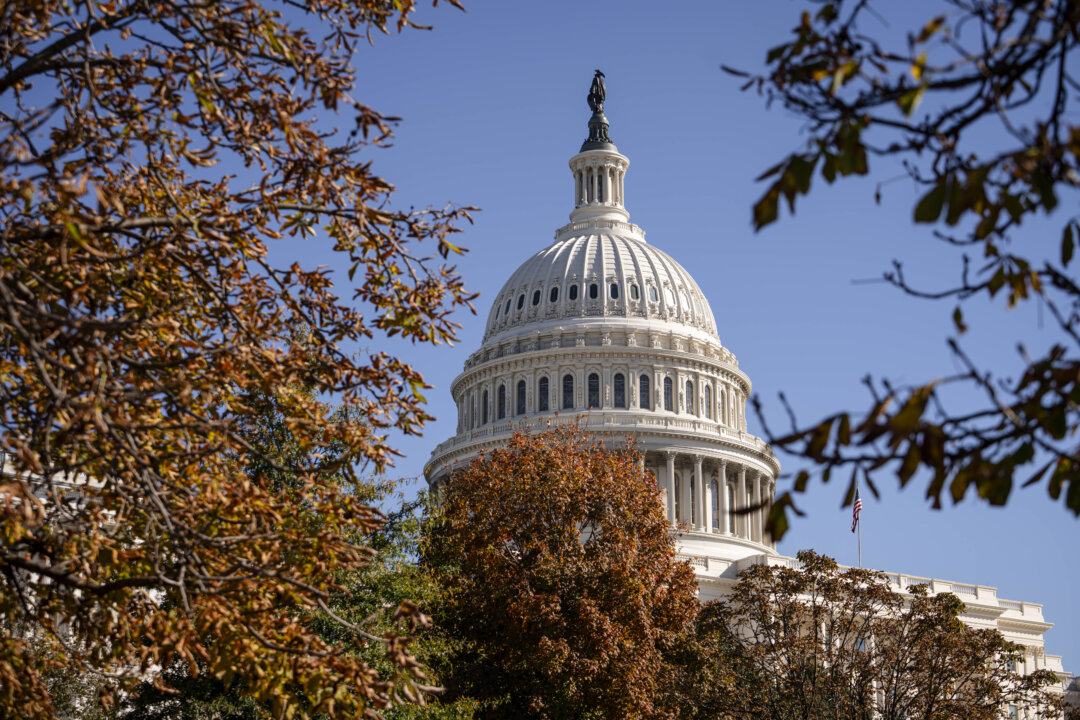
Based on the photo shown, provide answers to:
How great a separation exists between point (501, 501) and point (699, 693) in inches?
429

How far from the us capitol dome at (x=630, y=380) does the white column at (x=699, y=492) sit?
0.12 m

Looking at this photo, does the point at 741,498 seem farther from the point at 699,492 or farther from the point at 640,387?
the point at 640,387

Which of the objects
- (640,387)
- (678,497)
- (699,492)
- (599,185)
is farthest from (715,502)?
(599,185)

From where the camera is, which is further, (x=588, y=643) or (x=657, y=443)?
(x=657, y=443)

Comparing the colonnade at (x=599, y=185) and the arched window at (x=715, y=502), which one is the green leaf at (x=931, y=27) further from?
the colonnade at (x=599, y=185)

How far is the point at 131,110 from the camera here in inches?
521

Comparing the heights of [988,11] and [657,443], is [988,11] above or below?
below

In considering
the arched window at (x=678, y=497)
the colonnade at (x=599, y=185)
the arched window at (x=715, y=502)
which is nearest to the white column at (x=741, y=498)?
the arched window at (x=715, y=502)

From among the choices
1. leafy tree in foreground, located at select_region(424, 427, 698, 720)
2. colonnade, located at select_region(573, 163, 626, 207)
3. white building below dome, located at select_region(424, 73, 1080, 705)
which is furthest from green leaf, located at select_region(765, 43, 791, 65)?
→ colonnade, located at select_region(573, 163, 626, 207)

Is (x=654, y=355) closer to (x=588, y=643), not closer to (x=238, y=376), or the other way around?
(x=588, y=643)

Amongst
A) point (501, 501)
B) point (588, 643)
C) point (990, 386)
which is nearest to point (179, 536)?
point (990, 386)

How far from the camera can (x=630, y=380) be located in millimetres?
106125

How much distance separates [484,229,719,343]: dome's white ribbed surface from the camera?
11238 centimetres

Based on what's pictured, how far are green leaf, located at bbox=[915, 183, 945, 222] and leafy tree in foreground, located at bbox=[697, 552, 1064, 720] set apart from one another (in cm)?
3185
